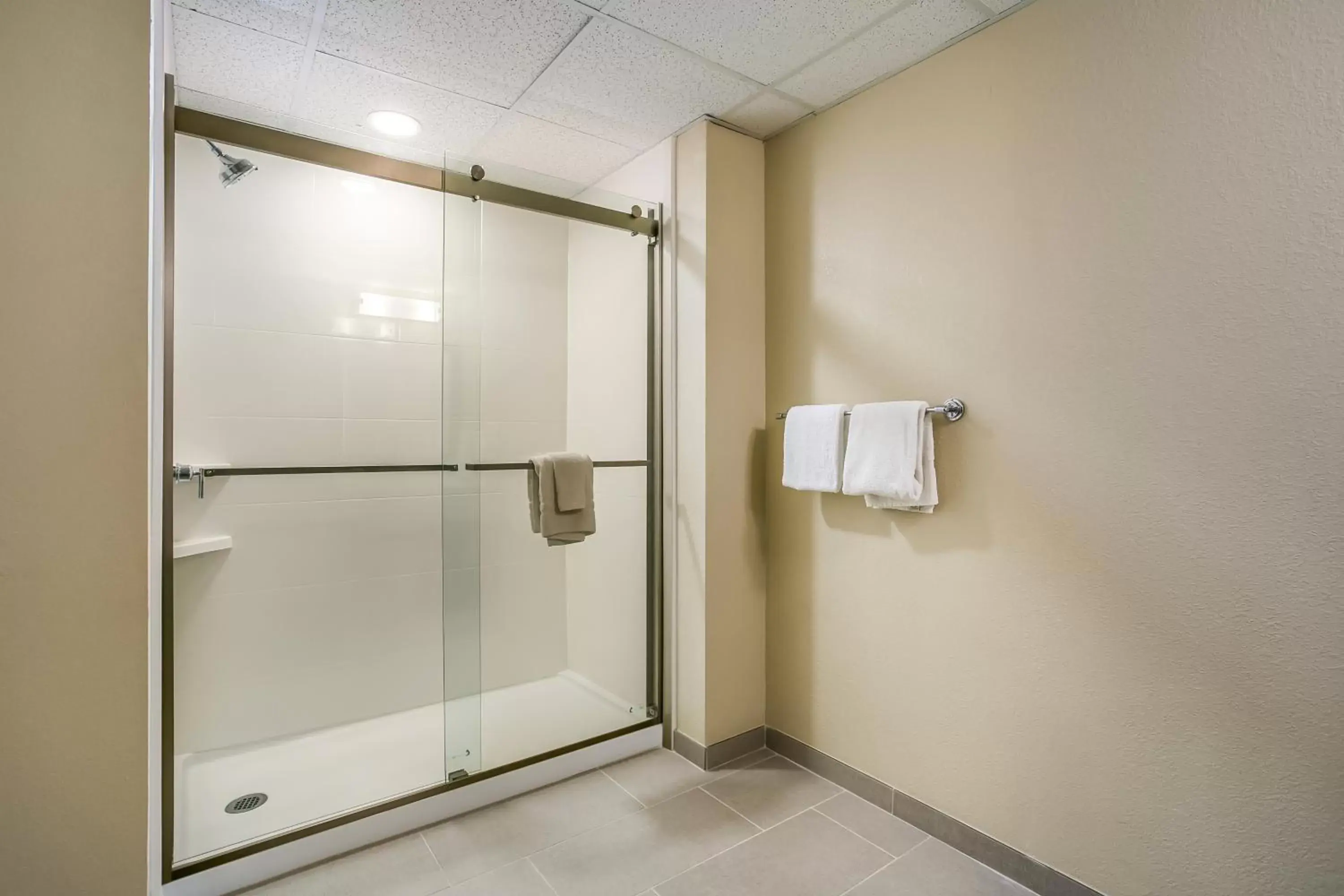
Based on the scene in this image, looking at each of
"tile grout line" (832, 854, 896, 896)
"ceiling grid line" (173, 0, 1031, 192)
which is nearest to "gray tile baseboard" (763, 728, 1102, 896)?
"tile grout line" (832, 854, 896, 896)

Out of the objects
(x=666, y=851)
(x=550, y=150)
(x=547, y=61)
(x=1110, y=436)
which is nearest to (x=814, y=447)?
(x=1110, y=436)

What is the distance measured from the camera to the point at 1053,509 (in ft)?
4.86

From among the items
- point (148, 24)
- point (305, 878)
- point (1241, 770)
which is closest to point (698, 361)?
point (148, 24)

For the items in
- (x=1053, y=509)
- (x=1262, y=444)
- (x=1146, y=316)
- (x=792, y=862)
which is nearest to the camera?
(x=1262, y=444)

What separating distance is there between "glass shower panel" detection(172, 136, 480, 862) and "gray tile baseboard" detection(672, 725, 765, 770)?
72 cm

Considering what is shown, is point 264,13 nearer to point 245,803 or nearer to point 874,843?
point 245,803

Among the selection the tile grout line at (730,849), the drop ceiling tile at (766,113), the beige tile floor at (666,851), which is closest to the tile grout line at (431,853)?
the beige tile floor at (666,851)

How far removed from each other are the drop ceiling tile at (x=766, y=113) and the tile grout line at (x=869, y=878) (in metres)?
2.21

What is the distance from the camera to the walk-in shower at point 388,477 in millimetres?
1837

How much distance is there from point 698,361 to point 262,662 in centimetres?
183

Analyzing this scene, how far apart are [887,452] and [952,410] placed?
199 mm

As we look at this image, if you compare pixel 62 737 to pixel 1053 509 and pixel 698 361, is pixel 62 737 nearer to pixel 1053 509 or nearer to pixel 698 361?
pixel 698 361

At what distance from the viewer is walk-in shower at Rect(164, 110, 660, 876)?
184cm

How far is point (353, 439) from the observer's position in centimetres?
231
